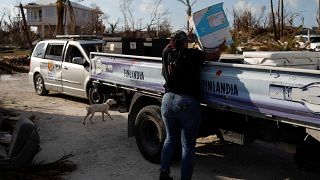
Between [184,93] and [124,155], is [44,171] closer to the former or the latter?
[124,155]

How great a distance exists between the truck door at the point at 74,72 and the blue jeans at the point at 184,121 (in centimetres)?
634

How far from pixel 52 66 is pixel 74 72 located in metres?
1.20

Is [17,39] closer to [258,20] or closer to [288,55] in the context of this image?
[258,20]

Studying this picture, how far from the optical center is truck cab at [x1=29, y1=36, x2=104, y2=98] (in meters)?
11.5

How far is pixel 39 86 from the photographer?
13.6 meters

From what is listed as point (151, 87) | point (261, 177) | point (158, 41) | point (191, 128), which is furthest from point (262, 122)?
point (158, 41)

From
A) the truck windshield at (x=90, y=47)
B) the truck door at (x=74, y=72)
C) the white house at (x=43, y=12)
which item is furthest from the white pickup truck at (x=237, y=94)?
the white house at (x=43, y=12)

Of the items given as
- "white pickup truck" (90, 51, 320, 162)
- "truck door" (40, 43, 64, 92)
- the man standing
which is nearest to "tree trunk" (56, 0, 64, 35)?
"truck door" (40, 43, 64, 92)

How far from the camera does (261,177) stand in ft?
19.5

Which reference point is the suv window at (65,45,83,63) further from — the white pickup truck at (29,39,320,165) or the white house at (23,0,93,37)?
the white house at (23,0,93,37)

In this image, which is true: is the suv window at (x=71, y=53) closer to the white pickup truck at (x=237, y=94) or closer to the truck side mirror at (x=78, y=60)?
the truck side mirror at (x=78, y=60)

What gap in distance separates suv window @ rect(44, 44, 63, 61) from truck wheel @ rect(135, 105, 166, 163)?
636 cm

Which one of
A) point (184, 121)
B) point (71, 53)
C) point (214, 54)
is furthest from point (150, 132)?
point (71, 53)

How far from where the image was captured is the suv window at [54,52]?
40.8 ft
